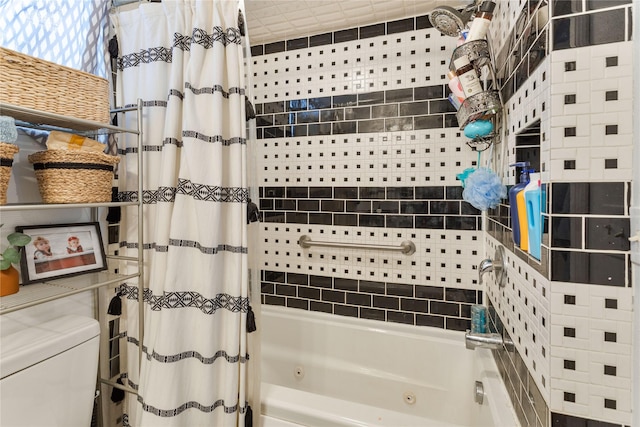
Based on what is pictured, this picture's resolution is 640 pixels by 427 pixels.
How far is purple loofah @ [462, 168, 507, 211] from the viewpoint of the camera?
111 centimetres

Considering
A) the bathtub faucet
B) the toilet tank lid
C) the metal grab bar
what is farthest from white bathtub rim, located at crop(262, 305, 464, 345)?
the toilet tank lid

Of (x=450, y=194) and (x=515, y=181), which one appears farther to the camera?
(x=450, y=194)

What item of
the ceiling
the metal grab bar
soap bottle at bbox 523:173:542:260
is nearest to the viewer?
soap bottle at bbox 523:173:542:260

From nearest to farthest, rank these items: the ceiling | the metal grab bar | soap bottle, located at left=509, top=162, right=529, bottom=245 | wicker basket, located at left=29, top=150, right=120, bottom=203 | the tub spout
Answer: soap bottle, located at left=509, top=162, right=529, bottom=245 < wicker basket, located at left=29, top=150, right=120, bottom=203 < the tub spout < the ceiling < the metal grab bar

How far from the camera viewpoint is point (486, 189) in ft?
3.66

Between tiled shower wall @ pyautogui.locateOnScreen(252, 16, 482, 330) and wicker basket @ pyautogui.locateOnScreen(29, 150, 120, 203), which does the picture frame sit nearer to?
wicker basket @ pyautogui.locateOnScreen(29, 150, 120, 203)

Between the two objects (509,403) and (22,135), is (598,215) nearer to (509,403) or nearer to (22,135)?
(509,403)

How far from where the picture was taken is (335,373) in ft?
5.86

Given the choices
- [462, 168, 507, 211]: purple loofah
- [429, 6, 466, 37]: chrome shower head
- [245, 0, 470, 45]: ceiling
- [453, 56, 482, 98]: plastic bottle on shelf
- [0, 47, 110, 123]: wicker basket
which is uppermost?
[245, 0, 470, 45]: ceiling

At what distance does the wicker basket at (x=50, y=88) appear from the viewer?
880 millimetres

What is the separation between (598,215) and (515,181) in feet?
1.33

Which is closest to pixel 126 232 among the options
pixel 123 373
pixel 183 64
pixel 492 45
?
pixel 123 373

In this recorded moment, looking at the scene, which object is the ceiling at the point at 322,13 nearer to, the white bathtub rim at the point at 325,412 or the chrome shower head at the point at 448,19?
the chrome shower head at the point at 448,19

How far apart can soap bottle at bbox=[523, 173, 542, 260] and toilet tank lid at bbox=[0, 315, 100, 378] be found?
145 cm
